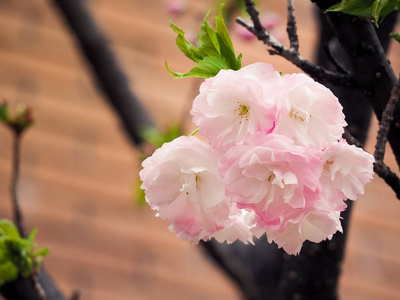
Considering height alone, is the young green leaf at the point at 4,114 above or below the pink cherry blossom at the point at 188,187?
below

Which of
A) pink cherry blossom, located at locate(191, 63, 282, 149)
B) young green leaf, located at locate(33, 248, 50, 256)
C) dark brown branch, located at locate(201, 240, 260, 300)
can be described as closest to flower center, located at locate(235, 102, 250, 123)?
pink cherry blossom, located at locate(191, 63, 282, 149)

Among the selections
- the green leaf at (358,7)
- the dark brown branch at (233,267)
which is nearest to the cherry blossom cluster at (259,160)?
the green leaf at (358,7)

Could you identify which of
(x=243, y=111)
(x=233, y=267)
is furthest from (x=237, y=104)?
(x=233, y=267)

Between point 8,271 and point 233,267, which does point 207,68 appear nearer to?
point 8,271

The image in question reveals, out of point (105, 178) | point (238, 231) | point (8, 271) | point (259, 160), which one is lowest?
point (105, 178)

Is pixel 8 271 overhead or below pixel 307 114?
below

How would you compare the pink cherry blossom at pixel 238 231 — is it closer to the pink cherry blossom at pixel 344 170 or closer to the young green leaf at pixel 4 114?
the pink cherry blossom at pixel 344 170
